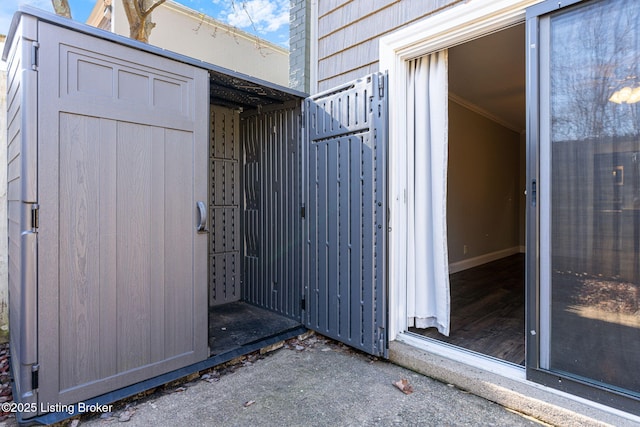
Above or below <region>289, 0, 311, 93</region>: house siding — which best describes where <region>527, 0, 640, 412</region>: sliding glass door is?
below

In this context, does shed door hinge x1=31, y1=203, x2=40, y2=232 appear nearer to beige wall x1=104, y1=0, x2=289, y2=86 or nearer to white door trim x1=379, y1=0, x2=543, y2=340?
white door trim x1=379, y1=0, x2=543, y2=340

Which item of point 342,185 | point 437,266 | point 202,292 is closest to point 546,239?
point 437,266

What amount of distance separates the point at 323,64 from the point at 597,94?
6.85 ft

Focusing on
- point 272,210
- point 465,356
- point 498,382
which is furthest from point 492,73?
point 498,382

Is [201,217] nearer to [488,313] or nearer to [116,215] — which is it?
[116,215]

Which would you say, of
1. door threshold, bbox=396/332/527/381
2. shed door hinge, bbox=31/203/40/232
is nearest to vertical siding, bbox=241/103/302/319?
door threshold, bbox=396/332/527/381

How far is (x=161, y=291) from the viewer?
209 centimetres

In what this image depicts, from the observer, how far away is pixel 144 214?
79.7 inches

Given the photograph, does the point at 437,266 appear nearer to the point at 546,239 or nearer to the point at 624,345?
the point at 546,239

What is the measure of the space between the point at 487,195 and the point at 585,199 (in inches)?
170

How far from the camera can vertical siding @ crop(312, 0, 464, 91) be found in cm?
241

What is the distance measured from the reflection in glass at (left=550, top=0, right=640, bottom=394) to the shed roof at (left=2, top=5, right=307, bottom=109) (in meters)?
1.90

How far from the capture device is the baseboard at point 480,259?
16.4 ft

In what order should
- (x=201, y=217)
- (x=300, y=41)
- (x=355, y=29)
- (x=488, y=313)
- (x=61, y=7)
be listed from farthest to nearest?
1. (x=61, y=7)
2. (x=300, y=41)
3. (x=488, y=313)
4. (x=355, y=29)
5. (x=201, y=217)
